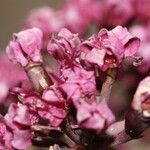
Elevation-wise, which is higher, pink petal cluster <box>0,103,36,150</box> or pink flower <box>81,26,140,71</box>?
pink flower <box>81,26,140,71</box>

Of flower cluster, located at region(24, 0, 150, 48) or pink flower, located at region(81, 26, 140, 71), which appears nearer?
pink flower, located at region(81, 26, 140, 71)

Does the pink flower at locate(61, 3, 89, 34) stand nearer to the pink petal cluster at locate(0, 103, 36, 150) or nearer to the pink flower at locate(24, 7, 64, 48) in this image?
the pink flower at locate(24, 7, 64, 48)

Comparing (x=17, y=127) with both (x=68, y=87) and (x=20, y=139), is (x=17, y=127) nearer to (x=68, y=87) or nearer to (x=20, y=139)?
(x=20, y=139)

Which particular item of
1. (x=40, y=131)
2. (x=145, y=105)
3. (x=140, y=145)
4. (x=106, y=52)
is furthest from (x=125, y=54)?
(x=140, y=145)

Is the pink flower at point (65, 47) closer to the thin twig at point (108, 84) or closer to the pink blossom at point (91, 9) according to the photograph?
the thin twig at point (108, 84)

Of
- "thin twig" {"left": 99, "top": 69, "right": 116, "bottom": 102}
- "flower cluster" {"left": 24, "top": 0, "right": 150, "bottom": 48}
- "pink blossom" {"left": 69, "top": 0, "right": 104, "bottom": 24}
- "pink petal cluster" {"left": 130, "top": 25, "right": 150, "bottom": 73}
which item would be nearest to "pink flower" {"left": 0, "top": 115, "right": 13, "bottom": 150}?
"thin twig" {"left": 99, "top": 69, "right": 116, "bottom": 102}

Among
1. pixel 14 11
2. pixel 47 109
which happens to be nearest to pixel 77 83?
pixel 47 109
